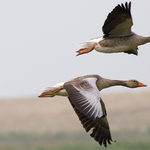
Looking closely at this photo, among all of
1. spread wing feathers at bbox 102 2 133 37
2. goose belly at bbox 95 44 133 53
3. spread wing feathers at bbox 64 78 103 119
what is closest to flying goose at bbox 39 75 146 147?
spread wing feathers at bbox 64 78 103 119

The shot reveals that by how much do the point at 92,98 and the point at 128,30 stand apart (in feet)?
6.21

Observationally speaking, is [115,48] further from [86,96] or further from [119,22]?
[86,96]

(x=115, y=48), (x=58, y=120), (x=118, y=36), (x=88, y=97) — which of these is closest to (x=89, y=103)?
A: (x=88, y=97)

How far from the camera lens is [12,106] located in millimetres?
40500

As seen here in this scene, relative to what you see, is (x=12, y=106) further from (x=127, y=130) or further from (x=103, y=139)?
(x=103, y=139)

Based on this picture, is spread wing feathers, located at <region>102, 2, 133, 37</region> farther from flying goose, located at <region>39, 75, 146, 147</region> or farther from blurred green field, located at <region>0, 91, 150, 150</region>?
blurred green field, located at <region>0, 91, 150, 150</region>

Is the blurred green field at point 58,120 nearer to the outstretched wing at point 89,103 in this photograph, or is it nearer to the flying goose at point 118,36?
the outstretched wing at point 89,103

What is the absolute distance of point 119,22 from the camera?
10.8m

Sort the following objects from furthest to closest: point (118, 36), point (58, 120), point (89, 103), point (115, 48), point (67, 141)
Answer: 1. point (58, 120)
2. point (67, 141)
3. point (118, 36)
4. point (115, 48)
5. point (89, 103)

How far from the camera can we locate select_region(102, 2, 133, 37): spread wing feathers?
10594 mm

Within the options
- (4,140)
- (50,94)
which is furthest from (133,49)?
(4,140)

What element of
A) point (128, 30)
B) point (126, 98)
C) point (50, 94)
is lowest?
point (126, 98)

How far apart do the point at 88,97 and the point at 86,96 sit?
0.05 meters

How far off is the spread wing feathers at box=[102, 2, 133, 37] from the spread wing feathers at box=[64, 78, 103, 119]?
114 cm
